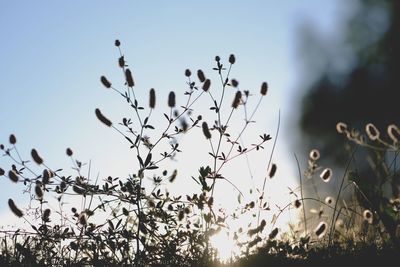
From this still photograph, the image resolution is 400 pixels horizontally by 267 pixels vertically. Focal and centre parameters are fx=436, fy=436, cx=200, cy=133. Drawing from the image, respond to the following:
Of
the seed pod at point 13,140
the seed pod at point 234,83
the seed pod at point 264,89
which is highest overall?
the seed pod at point 234,83

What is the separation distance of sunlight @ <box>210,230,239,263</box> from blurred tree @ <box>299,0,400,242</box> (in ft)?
33.6

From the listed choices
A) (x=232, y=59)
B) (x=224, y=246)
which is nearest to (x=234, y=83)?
(x=232, y=59)

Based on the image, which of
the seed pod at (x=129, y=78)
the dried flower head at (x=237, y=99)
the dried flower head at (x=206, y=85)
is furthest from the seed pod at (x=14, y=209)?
the dried flower head at (x=237, y=99)

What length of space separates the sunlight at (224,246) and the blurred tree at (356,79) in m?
10.2

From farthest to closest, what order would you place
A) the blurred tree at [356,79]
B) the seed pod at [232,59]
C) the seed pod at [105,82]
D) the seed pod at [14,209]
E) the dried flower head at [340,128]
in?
1. the blurred tree at [356,79]
2. the dried flower head at [340,128]
3. the seed pod at [232,59]
4. the seed pod at [105,82]
5. the seed pod at [14,209]

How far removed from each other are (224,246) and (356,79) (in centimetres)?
1333

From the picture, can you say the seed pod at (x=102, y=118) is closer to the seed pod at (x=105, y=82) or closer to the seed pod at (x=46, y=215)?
the seed pod at (x=105, y=82)

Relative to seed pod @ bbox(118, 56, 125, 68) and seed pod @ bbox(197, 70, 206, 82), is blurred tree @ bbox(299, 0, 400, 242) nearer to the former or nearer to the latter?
seed pod @ bbox(197, 70, 206, 82)

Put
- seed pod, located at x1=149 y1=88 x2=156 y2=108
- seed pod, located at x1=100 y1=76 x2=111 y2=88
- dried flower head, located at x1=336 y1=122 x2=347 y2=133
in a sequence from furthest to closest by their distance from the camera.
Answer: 1. dried flower head, located at x1=336 y1=122 x2=347 y2=133
2. seed pod, located at x1=100 y1=76 x2=111 y2=88
3. seed pod, located at x1=149 y1=88 x2=156 y2=108

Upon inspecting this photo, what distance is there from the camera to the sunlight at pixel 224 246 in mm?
3154

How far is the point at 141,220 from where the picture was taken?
298cm

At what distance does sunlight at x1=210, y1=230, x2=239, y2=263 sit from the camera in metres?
3.15

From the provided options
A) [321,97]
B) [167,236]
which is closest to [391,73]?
[321,97]

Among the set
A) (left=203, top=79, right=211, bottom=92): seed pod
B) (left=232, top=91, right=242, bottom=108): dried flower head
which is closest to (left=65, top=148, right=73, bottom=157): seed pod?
(left=203, top=79, right=211, bottom=92): seed pod
